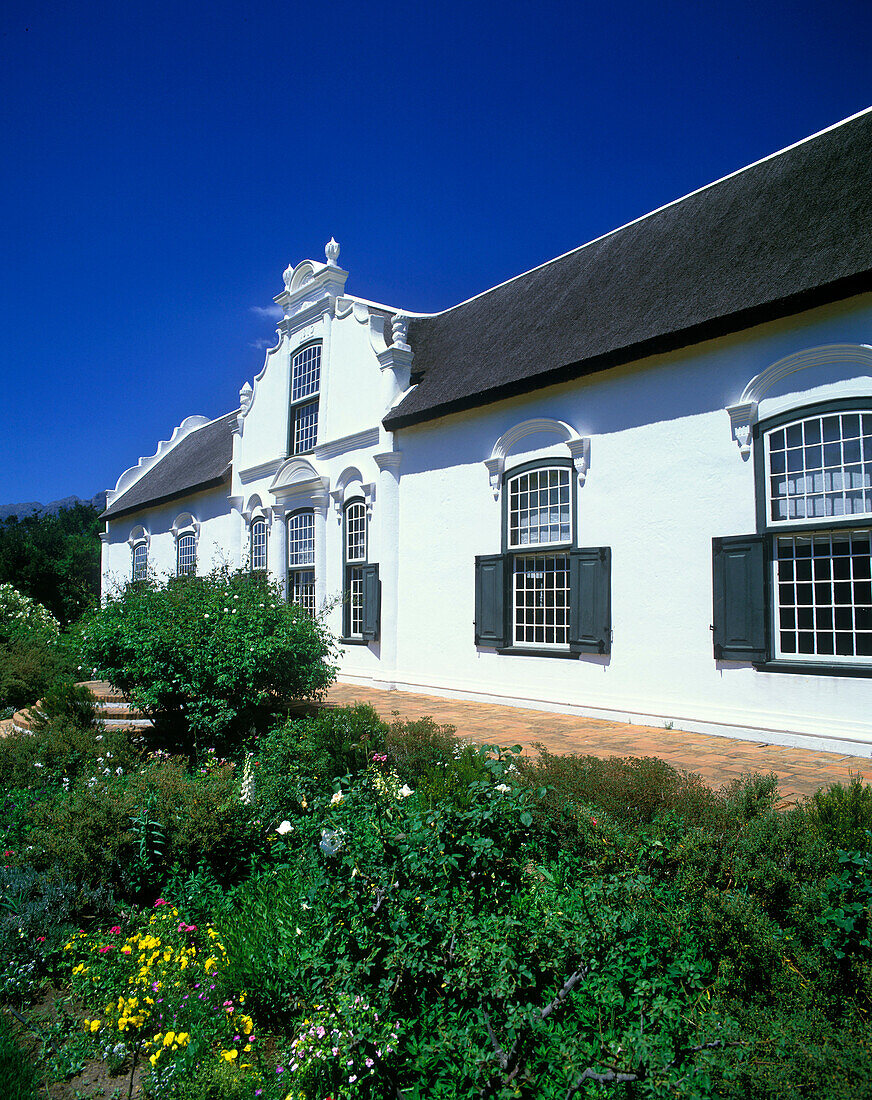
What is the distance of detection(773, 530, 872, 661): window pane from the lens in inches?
295

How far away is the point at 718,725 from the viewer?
826 centimetres

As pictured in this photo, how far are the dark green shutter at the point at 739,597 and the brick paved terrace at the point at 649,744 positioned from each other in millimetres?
1030

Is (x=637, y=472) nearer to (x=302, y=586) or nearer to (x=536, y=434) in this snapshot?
(x=536, y=434)

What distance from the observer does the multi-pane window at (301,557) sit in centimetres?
1596

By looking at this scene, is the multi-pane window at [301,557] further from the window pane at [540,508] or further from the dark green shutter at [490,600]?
the window pane at [540,508]

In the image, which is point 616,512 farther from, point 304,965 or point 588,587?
point 304,965

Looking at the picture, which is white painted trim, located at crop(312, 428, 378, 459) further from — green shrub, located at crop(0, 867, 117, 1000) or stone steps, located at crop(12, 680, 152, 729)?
green shrub, located at crop(0, 867, 117, 1000)

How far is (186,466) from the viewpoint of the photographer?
24.0 meters

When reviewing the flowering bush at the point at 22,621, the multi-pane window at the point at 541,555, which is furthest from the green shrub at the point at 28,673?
the multi-pane window at the point at 541,555

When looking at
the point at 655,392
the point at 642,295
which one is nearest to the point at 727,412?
the point at 655,392

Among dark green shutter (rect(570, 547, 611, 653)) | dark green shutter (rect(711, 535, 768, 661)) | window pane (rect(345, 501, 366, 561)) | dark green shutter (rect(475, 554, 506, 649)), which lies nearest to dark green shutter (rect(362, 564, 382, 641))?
window pane (rect(345, 501, 366, 561))

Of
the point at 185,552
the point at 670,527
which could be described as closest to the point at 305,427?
the point at 185,552

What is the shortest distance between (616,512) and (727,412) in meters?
1.89

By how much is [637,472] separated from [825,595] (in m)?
2.72
